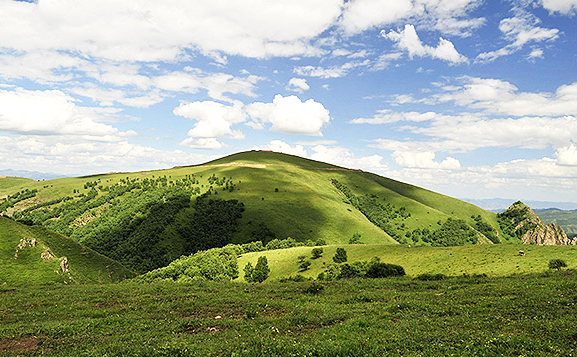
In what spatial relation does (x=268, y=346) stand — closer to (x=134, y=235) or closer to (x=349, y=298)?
(x=349, y=298)

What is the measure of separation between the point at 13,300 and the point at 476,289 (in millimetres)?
55615

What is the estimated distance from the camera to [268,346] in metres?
17.1

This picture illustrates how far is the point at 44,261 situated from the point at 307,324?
67805 millimetres

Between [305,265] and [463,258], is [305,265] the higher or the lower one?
the lower one

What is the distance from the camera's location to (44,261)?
6134cm

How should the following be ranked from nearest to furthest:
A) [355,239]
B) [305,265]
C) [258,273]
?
[305,265], [258,273], [355,239]

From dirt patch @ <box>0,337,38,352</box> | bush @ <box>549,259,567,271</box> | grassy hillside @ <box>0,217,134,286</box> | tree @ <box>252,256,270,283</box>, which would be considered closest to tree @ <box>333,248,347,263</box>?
tree @ <box>252,256,270,283</box>

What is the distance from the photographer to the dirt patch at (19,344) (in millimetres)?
19156

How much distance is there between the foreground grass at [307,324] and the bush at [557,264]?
6.58 metres

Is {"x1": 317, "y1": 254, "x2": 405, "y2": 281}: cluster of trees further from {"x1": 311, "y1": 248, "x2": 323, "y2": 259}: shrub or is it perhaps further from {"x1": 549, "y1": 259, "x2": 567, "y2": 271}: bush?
{"x1": 311, "y1": 248, "x2": 323, "y2": 259}: shrub

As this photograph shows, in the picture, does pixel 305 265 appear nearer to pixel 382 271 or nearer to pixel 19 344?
pixel 382 271

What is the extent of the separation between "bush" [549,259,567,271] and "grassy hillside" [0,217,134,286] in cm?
8735


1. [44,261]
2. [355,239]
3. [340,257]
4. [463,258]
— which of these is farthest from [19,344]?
[355,239]

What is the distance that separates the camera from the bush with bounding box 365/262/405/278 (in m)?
50.8
